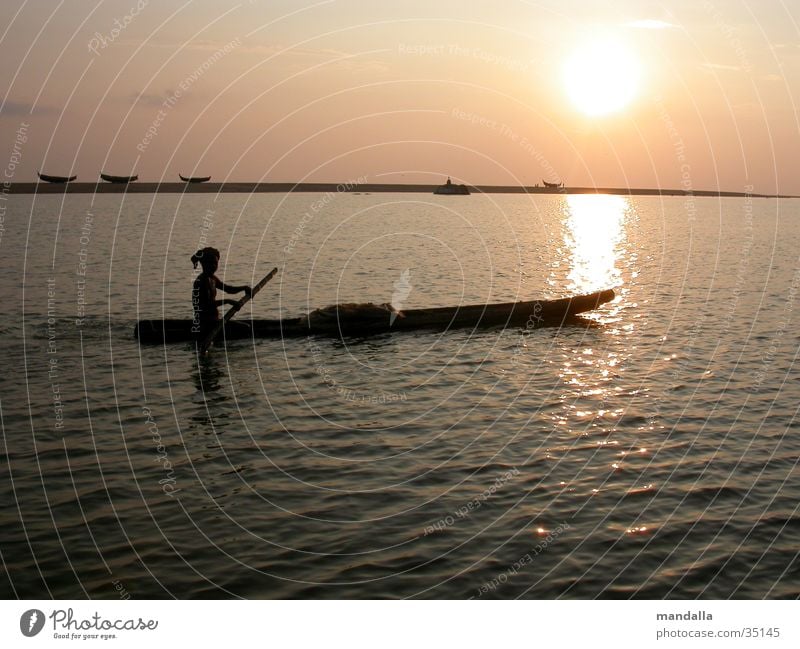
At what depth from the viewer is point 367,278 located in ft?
136

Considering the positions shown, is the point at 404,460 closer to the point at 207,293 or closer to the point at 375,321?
the point at 207,293

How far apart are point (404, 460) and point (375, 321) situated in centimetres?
1070

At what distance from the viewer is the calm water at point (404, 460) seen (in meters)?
9.89

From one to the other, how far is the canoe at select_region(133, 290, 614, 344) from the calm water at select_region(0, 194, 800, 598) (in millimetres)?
422

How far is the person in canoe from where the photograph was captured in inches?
812

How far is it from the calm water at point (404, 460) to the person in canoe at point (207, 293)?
699 mm

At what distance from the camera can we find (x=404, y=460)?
13781 mm

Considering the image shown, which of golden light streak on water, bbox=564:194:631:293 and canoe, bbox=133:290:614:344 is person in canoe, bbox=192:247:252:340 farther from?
golden light streak on water, bbox=564:194:631:293

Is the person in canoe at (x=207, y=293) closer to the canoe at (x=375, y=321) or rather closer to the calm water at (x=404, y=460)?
the canoe at (x=375, y=321)

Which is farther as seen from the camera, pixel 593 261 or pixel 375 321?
pixel 593 261

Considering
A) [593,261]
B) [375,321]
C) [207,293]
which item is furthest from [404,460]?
[593,261]

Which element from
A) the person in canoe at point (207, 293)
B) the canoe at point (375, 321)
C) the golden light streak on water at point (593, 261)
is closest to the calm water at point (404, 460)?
the canoe at point (375, 321)

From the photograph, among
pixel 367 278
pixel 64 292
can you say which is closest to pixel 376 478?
pixel 64 292
